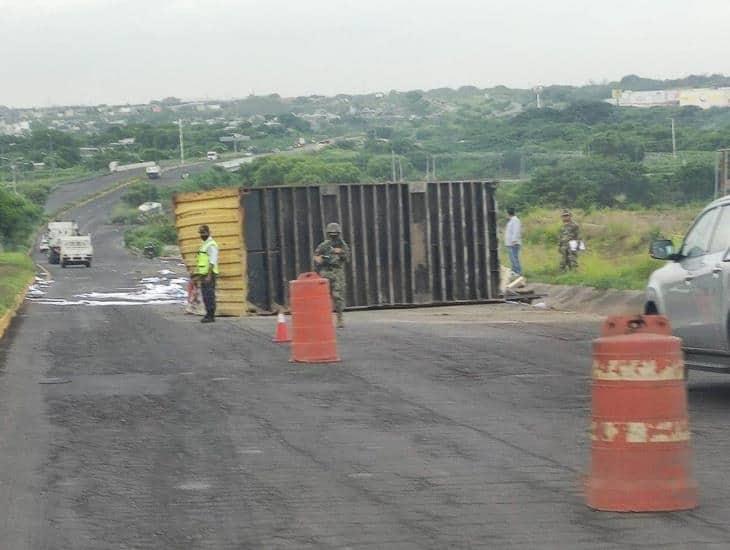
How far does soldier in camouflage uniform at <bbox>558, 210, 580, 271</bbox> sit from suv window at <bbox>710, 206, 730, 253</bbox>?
19.0 meters

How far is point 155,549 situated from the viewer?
720 centimetres

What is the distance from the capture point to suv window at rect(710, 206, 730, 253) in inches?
490

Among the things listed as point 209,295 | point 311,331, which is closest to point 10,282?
point 209,295

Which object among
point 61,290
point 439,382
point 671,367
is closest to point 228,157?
point 61,290

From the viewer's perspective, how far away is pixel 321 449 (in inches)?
404

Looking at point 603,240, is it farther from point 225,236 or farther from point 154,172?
point 154,172

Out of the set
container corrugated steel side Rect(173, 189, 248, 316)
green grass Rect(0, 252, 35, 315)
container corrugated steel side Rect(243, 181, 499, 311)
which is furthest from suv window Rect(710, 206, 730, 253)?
green grass Rect(0, 252, 35, 315)

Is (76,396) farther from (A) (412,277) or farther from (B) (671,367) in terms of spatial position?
(A) (412,277)

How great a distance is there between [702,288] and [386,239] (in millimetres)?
17102

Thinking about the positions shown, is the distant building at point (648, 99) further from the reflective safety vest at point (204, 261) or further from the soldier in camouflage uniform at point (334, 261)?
the soldier in camouflage uniform at point (334, 261)

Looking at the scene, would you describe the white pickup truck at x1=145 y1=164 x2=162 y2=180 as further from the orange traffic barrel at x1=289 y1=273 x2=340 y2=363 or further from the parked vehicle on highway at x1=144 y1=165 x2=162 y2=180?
the orange traffic barrel at x1=289 y1=273 x2=340 y2=363

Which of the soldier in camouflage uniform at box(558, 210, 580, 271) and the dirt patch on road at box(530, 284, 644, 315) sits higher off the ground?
the soldier in camouflage uniform at box(558, 210, 580, 271)

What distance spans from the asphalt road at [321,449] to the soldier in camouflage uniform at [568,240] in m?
12.2

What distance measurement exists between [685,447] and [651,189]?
49314 millimetres
